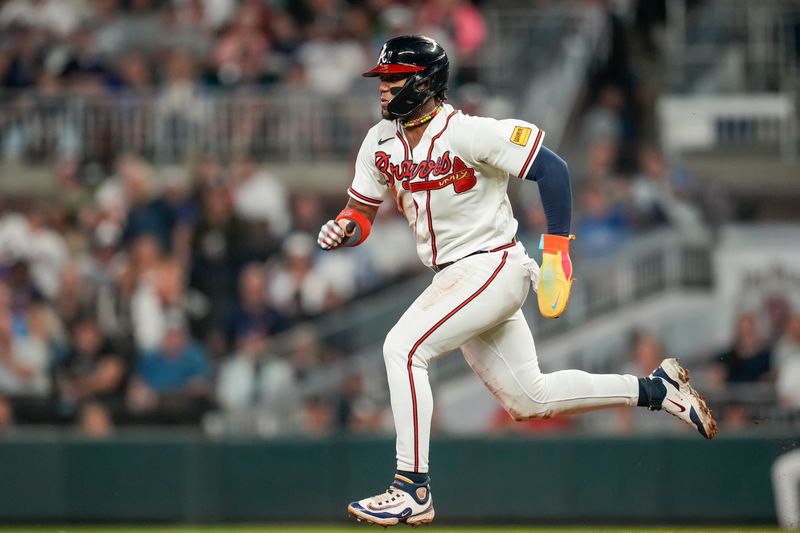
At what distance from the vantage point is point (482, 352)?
685cm

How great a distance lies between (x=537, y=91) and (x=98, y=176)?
4.44 meters

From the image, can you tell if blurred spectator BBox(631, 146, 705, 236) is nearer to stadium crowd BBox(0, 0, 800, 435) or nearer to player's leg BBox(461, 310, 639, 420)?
stadium crowd BBox(0, 0, 800, 435)

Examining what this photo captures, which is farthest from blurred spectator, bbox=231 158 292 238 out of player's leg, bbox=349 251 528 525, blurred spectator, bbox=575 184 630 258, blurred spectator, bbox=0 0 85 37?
player's leg, bbox=349 251 528 525

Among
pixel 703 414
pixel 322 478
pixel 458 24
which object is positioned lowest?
pixel 322 478

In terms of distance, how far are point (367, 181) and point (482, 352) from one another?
102cm

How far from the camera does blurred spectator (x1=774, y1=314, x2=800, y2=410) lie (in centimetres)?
1105

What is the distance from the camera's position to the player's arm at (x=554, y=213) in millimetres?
6539

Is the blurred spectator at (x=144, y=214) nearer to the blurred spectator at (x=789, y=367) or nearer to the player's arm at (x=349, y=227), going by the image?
the blurred spectator at (x=789, y=367)

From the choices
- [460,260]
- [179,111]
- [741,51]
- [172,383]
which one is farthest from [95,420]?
[741,51]

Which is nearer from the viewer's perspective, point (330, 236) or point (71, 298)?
point (330, 236)

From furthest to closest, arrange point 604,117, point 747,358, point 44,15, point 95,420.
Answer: point 44,15
point 604,117
point 95,420
point 747,358

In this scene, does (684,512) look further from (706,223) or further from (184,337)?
(184,337)

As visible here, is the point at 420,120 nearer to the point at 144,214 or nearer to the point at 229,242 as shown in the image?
the point at 229,242

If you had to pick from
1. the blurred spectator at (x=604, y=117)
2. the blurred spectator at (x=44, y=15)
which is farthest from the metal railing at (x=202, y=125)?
the blurred spectator at (x=604, y=117)
